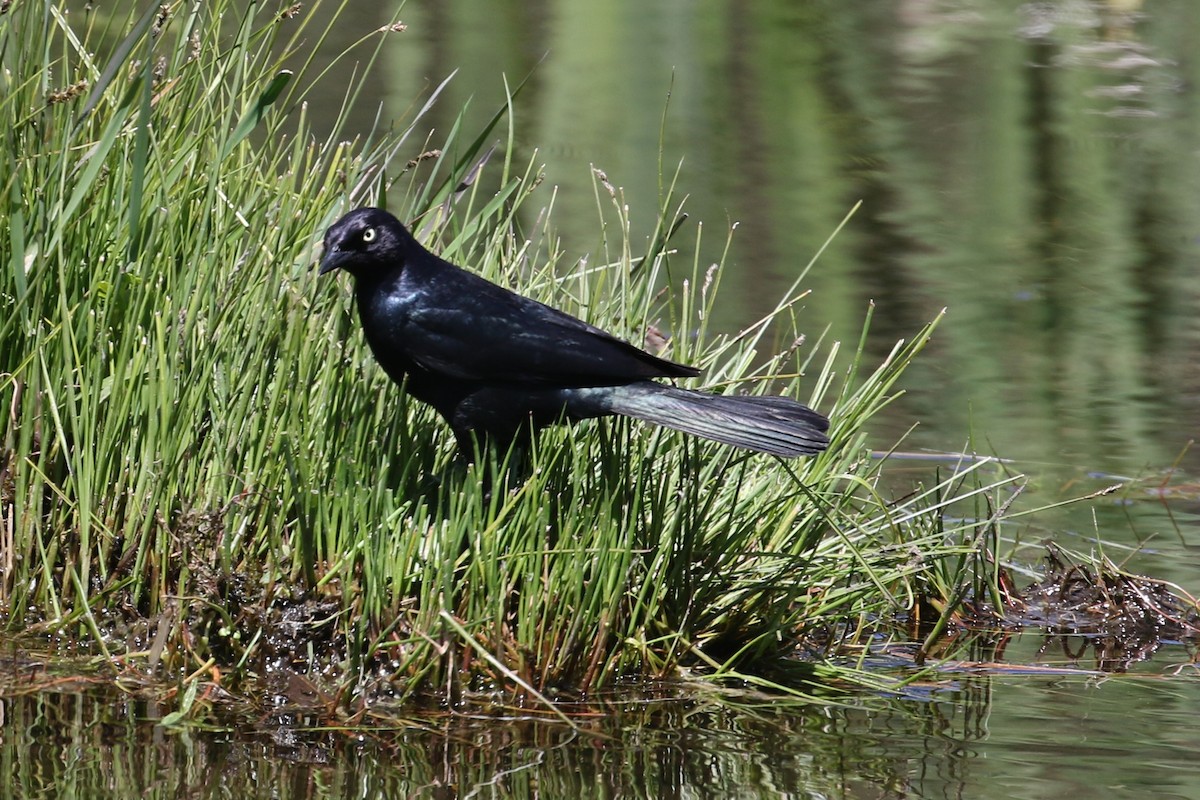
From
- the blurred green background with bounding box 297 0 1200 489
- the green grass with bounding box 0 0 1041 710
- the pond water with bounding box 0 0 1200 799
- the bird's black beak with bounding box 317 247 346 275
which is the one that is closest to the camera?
the pond water with bounding box 0 0 1200 799

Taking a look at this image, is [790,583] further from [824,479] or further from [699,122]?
[699,122]

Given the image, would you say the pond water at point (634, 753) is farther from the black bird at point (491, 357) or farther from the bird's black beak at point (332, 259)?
the bird's black beak at point (332, 259)

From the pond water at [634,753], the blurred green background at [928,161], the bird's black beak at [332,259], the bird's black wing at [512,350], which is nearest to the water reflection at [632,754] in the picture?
the pond water at [634,753]

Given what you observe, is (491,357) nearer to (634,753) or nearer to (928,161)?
(634,753)

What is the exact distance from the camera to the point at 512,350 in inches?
137

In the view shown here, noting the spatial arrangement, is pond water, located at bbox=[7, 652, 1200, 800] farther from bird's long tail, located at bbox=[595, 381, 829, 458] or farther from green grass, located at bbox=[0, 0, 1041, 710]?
bird's long tail, located at bbox=[595, 381, 829, 458]

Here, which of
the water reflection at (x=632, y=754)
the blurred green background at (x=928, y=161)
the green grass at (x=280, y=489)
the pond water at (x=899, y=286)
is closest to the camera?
the water reflection at (x=632, y=754)

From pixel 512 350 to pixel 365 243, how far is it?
1.23 feet

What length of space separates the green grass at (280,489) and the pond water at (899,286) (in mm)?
197

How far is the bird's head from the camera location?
3.46 metres

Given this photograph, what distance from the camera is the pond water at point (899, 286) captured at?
10.0 feet

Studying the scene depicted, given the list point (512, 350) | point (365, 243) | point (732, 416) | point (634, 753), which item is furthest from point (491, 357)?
point (634, 753)

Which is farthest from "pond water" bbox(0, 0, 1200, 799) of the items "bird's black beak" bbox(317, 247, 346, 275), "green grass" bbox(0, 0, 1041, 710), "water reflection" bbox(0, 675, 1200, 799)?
"bird's black beak" bbox(317, 247, 346, 275)

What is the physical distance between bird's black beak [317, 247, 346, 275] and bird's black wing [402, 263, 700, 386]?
0.17m
